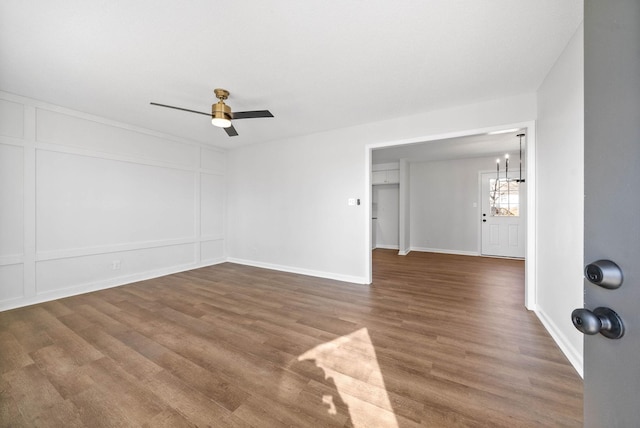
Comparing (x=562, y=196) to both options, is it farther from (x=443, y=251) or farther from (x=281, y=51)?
(x=443, y=251)

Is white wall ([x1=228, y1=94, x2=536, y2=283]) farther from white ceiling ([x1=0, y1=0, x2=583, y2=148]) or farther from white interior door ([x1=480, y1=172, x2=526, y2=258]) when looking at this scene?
white interior door ([x1=480, y1=172, x2=526, y2=258])

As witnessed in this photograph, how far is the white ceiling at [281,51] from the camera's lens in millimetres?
1688

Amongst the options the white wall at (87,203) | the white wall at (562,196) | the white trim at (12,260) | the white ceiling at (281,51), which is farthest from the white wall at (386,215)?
the white trim at (12,260)

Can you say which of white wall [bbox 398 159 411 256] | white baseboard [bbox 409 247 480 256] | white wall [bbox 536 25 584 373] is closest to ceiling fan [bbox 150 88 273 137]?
white wall [bbox 536 25 584 373]

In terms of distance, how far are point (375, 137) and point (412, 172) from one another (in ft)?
12.1

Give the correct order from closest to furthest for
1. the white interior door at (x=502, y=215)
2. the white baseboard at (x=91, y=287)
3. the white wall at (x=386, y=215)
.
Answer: the white baseboard at (x=91, y=287)
the white interior door at (x=502, y=215)
the white wall at (x=386, y=215)

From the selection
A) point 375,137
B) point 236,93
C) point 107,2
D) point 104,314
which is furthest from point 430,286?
point 107,2

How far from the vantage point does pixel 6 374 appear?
178cm

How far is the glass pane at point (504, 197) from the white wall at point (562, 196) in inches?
154

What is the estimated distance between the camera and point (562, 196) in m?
2.11

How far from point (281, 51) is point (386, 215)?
609 centimetres

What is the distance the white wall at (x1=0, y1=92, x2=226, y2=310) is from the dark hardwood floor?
539 mm

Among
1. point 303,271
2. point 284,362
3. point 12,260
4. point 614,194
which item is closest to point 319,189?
point 303,271

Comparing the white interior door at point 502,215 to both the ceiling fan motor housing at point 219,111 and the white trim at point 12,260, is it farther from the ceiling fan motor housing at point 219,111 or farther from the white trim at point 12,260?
the white trim at point 12,260
